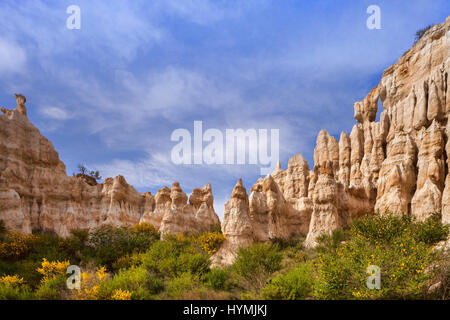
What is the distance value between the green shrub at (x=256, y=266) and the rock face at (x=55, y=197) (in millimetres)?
12537

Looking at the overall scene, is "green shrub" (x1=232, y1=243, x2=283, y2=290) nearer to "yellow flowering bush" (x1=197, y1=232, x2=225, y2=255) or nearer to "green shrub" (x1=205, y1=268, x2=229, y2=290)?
"green shrub" (x1=205, y1=268, x2=229, y2=290)

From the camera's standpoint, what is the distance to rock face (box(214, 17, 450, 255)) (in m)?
23.9

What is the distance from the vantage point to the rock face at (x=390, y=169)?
23875 millimetres

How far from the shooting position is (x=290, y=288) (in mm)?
10984

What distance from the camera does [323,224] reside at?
24.4 m

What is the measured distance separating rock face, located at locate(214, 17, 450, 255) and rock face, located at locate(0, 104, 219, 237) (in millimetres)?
8325

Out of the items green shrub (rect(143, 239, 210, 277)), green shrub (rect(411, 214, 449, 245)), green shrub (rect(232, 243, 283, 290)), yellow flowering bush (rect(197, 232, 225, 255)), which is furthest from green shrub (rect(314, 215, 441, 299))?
yellow flowering bush (rect(197, 232, 225, 255))

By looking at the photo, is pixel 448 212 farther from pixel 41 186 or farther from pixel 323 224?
pixel 41 186

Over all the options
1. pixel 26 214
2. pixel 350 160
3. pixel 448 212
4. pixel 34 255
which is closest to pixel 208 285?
A: pixel 34 255

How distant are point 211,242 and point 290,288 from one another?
445 inches

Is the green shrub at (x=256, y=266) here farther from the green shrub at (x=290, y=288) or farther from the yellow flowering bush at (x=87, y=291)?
the yellow flowering bush at (x=87, y=291)

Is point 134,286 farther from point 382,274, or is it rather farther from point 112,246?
point 382,274

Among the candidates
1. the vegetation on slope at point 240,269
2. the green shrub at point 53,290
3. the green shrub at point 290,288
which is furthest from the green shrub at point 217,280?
the green shrub at point 53,290
